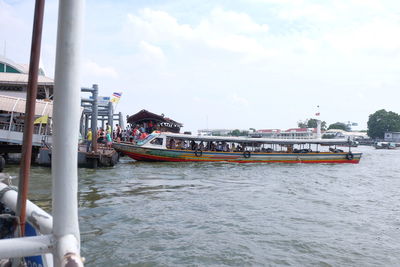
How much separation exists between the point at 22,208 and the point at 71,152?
0.70 meters

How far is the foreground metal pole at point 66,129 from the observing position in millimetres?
1470

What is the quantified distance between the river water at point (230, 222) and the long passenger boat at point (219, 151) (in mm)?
7132

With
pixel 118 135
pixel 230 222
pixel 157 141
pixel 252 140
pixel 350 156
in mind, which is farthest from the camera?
pixel 118 135

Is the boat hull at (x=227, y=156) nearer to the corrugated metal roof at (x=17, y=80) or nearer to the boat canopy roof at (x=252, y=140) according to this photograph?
the boat canopy roof at (x=252, y=140)

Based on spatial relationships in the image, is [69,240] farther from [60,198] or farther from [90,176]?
[90,176]

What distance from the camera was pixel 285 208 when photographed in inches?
377

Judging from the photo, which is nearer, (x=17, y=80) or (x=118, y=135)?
(x=17, y=80)

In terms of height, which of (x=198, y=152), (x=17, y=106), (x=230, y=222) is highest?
(x=17, y=106)

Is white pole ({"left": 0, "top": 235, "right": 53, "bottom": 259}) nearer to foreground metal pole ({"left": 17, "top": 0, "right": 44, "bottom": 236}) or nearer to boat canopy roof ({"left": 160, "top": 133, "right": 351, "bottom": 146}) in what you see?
foreground metal pole ({"left": 17, "top": 0, "right": 44, "bottom": 236})

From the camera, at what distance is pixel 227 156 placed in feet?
74.9

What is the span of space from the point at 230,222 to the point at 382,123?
A: 11046 cm

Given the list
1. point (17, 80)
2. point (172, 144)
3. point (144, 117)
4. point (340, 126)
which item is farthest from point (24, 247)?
point (340, 126)

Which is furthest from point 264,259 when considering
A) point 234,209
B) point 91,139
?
point 91,139

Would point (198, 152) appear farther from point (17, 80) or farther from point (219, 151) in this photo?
point (17, 80)
